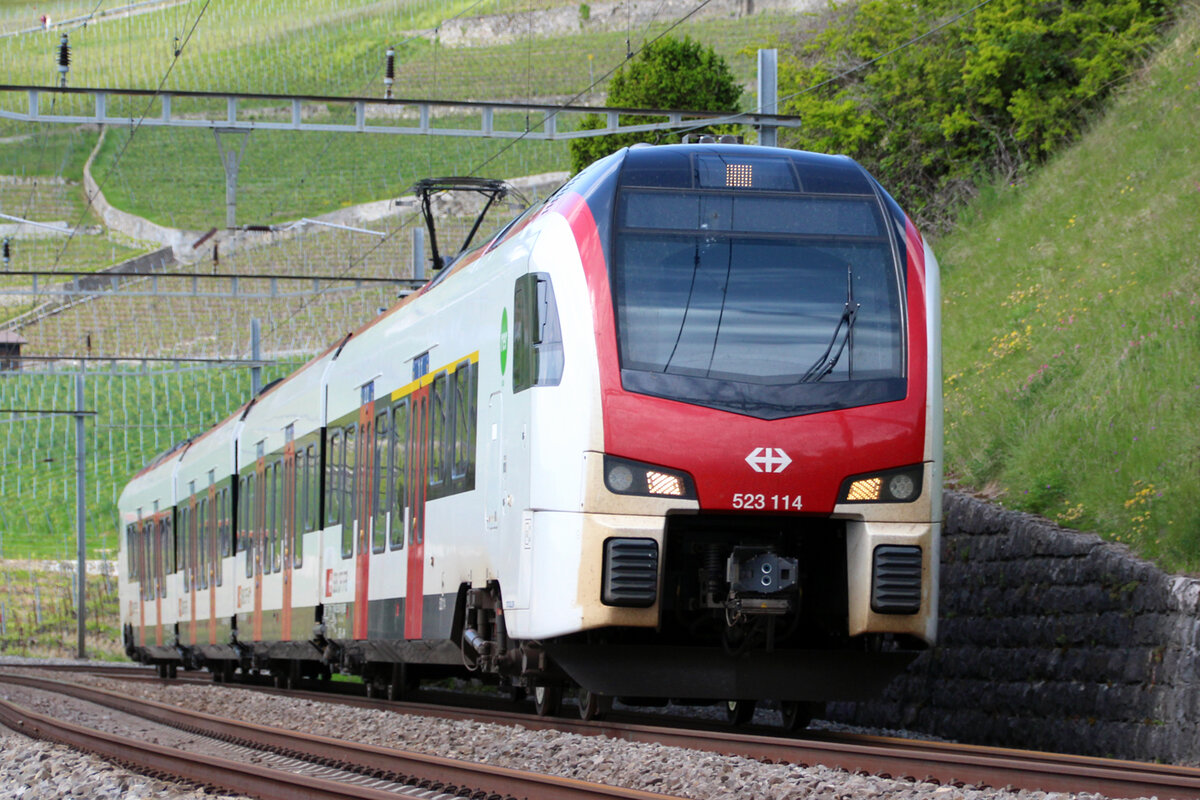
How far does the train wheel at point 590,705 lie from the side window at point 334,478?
17.3 ft

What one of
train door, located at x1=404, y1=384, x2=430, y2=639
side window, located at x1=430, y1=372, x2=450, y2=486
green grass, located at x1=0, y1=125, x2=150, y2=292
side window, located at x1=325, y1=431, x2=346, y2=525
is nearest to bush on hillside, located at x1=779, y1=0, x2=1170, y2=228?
side window, located at x1=325, y1=431, x2=346, y2=525

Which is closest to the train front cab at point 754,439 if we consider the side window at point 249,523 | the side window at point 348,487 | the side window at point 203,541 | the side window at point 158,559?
the side window at point 348,487

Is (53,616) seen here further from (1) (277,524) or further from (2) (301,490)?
(2) (301,490)

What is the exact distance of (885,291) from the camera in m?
10.4

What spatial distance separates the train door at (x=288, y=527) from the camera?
726 inches

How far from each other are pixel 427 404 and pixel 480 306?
1571 millimetres

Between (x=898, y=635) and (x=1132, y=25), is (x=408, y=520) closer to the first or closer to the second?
(x=898, y=635)

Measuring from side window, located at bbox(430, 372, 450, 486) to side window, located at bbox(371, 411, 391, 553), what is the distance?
1.44 m

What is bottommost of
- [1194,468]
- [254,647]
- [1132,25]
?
[254,647]

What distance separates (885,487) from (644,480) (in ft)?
4.71

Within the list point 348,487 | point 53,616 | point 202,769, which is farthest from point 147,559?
point 202,769

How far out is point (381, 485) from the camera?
14719 millimetres

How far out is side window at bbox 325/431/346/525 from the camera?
16203mm

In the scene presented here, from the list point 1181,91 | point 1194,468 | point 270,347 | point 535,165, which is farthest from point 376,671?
point 535,165
